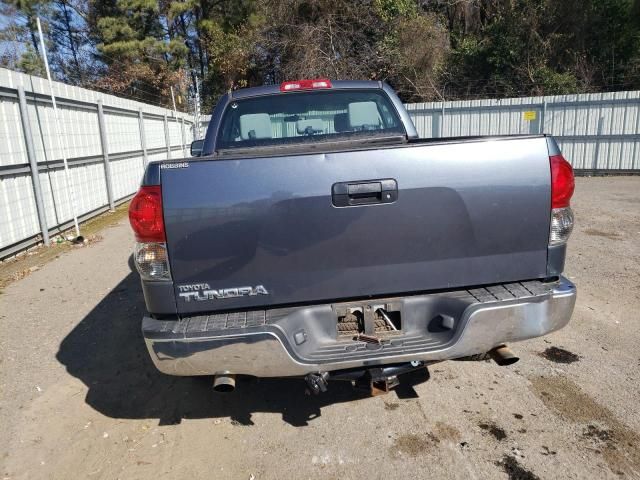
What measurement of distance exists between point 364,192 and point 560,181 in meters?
1.04

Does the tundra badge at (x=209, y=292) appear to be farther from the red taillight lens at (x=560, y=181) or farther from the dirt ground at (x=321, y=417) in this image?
the red taillight lens at (x=560, y=181)

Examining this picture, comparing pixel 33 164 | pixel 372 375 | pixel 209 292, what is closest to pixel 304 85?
pixel 209 292

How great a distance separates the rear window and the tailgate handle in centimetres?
164

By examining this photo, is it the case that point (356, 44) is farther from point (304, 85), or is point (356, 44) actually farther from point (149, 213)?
point (149, 213)

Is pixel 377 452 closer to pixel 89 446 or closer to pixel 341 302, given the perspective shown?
pixel 341 302

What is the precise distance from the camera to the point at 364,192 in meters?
2.49

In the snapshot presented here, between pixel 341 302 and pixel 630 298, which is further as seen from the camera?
pixel 630 298

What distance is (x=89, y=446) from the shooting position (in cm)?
296

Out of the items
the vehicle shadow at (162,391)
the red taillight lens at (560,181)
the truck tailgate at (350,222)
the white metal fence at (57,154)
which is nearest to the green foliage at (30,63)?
the white metal fence at (57,154)

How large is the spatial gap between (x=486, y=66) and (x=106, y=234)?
19704 millimetres

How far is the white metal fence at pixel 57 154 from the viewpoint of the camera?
7.05 m

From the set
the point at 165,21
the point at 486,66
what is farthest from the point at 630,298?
the point at 165,21

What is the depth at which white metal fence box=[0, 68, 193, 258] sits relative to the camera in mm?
7047

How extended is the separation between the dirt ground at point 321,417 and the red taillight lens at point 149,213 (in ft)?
4.08
